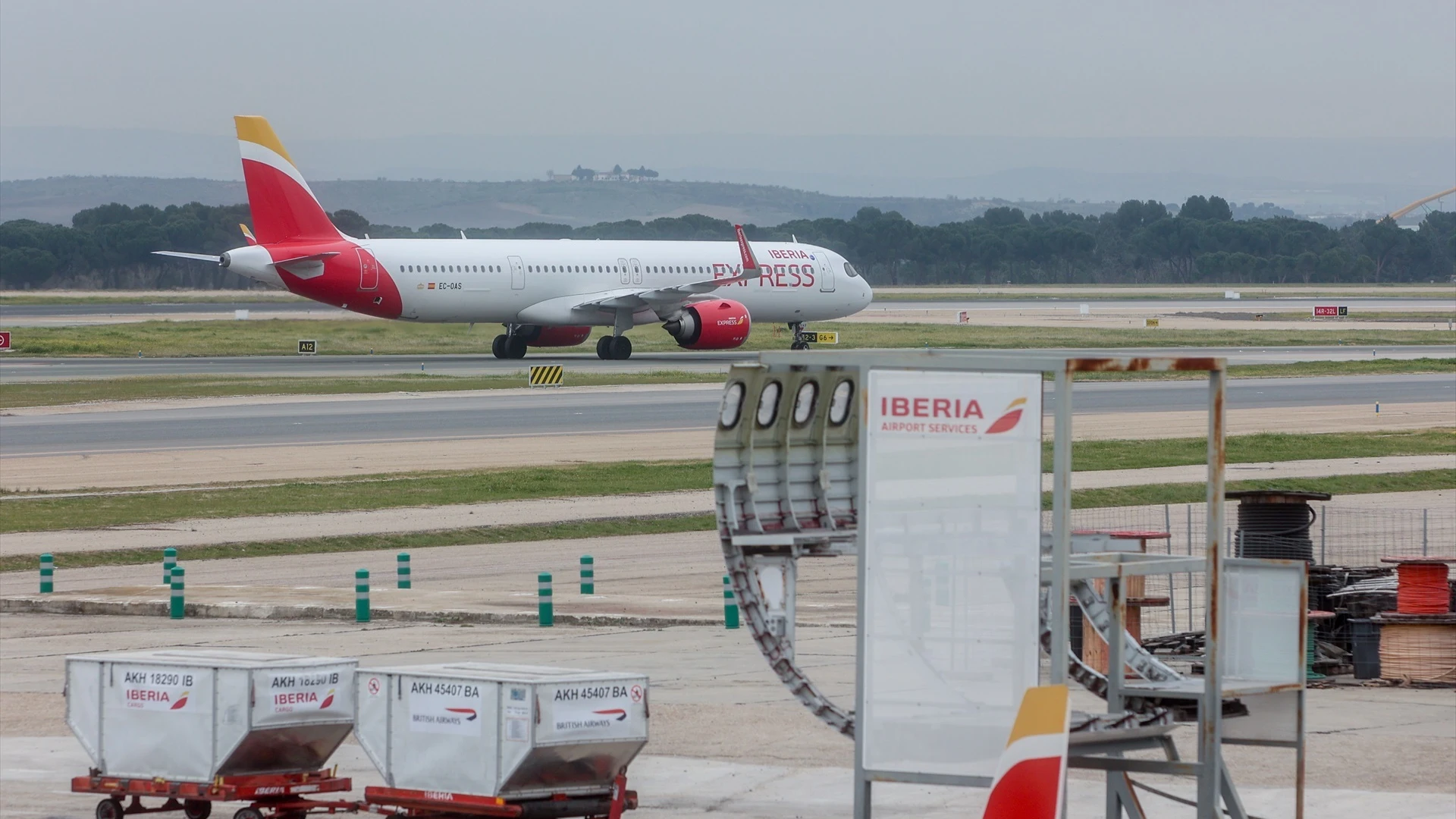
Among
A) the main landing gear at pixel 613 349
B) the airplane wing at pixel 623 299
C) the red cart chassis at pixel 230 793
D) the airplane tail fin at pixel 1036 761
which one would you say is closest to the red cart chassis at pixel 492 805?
the red cart chassis at pixel 230 793

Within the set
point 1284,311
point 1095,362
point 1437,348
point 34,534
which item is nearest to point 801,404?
point 1095,362

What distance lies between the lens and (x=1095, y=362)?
8.76 meters

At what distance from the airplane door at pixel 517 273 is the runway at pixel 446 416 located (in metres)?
8.76

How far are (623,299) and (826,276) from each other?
33.0ft

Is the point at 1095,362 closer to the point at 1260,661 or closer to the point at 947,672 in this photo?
the point at 947,672

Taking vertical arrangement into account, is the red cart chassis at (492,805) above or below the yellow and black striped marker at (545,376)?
below

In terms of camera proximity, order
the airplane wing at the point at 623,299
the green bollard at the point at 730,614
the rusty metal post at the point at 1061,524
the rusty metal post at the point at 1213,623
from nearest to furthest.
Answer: the rusty metal post at the point at 1061,524, the rusty metal post at the point at 1213,623, the green bollard at the point at 730,614, the airplane wing at the point at 623,299

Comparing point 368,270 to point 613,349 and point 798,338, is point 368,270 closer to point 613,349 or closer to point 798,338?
point 613,349

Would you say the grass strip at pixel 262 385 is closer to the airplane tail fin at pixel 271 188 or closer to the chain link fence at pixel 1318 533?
the airplane tail fin at pixel 271 188

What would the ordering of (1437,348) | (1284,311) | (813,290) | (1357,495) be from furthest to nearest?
1. (1284,311)
2. (1437,348)
3. (813,290)
4. (1357,495)

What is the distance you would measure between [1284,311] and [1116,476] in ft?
296

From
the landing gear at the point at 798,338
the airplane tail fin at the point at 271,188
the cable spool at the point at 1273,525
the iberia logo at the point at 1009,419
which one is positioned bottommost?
the cable spool at the point at 1273,525

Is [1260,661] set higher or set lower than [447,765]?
higher

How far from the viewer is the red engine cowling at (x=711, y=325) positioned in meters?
65.8
